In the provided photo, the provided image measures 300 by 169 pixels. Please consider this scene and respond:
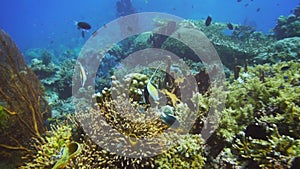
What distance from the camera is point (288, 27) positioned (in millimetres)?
11148

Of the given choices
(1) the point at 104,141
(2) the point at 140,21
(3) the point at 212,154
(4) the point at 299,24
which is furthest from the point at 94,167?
(2) the point at 140,21

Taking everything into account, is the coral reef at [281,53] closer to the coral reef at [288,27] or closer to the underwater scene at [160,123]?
the coral reef at [288,27]

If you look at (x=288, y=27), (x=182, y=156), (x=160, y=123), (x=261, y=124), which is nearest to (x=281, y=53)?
(x=288, y=27)

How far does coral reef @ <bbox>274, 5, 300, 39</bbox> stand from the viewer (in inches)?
413

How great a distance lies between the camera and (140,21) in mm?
19359

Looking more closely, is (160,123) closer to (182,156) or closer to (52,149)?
(182,156)

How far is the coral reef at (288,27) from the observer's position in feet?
34.4

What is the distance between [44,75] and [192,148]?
28.8 ft

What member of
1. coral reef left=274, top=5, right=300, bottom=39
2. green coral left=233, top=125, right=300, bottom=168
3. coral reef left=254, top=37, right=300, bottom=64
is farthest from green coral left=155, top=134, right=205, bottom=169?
coral reef left=274, top=5, right=300, bottom=39

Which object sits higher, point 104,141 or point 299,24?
point 299,24

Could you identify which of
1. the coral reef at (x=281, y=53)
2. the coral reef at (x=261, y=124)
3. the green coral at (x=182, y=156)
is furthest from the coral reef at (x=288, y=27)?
the green coral at (x=182, y=156)

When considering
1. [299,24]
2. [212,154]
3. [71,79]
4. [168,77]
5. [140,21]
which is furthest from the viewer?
[140,21]

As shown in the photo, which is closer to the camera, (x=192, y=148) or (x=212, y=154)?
(x=192, y=148)

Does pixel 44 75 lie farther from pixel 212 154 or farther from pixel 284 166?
pixel 284 166
